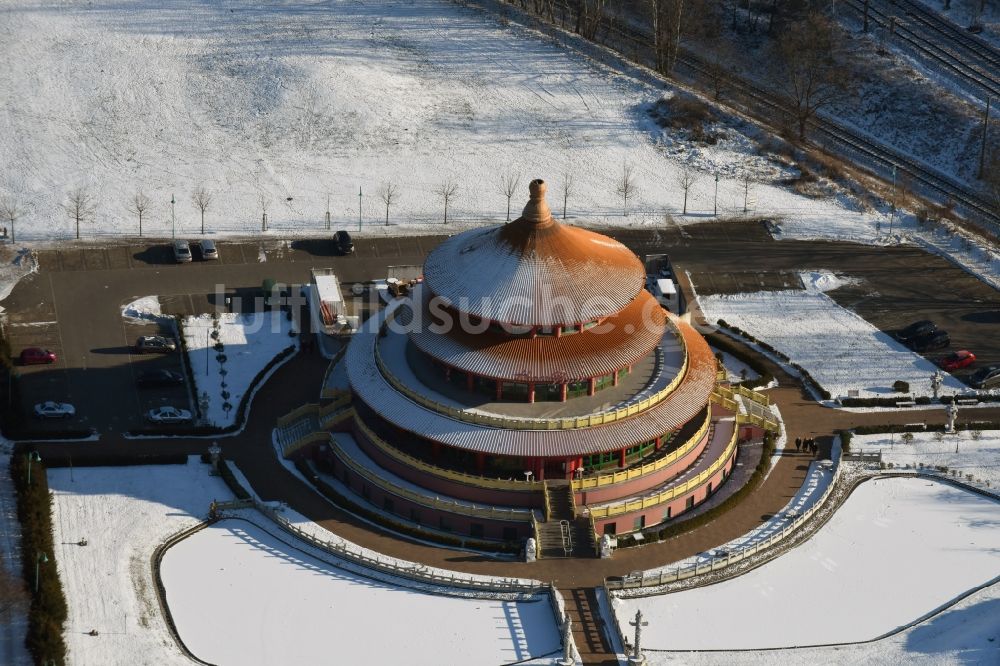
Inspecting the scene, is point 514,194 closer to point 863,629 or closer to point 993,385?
point 993,385

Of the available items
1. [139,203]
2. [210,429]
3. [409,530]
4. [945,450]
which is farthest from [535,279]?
[139,203]

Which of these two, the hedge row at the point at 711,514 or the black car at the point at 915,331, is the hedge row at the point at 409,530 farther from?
the black car at the point at 915,331

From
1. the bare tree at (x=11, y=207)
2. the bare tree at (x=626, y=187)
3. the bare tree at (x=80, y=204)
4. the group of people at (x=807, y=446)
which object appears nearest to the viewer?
the group of people at (x=807, y=446)

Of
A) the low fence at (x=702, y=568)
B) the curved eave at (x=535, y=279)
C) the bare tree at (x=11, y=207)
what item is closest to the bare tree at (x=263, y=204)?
the bare tree at (x=11, y=207)

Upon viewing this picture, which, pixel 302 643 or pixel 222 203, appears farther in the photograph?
pixel 222 203

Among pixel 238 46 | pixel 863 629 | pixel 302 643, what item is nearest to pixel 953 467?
pixel 863 629

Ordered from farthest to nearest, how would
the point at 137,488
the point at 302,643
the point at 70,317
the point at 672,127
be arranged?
the point at 672,127 < the point at 70,317 < the point at 137,488 < the point at 302,643

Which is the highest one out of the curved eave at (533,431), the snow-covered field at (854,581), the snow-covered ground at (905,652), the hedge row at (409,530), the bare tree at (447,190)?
the bare tree at (447,190)

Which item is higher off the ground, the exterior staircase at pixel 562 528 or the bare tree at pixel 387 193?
the bare tree at pixel 387 193
